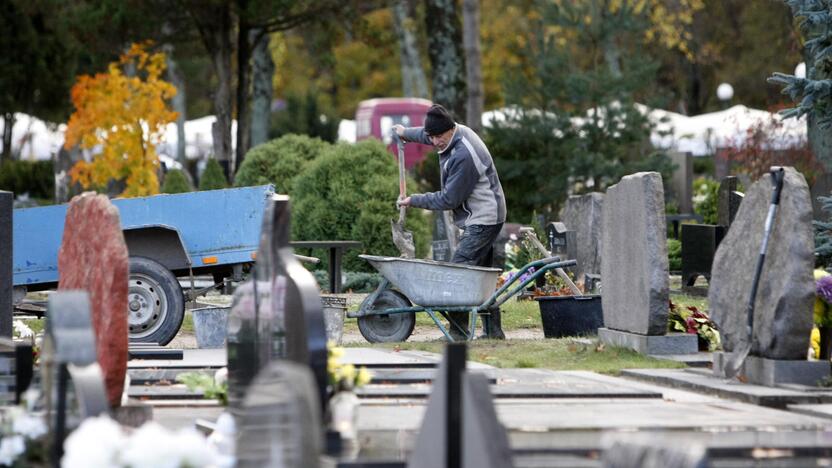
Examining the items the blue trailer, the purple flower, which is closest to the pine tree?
the purple flower

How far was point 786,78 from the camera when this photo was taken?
37.1 ft

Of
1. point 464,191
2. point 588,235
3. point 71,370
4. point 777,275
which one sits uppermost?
point 464,191

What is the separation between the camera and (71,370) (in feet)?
19.6

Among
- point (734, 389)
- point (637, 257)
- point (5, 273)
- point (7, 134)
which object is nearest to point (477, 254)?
point (637, 257)

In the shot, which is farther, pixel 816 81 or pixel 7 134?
pixel 7 134

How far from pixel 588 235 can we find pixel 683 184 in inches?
455

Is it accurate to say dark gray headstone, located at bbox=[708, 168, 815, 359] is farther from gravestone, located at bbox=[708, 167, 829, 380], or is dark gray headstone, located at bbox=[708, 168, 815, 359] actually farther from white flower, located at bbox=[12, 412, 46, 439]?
white flower, located at bbox=[12, 412, 46, 439]

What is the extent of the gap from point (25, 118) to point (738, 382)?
126ft

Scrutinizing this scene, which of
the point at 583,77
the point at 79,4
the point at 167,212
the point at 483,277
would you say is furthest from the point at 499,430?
the point at 79,4

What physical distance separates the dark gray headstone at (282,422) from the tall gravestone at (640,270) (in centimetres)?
576

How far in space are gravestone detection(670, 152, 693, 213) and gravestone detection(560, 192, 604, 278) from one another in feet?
34.8

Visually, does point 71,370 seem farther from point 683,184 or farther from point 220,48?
point 220,48

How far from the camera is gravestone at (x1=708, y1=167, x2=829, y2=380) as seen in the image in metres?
8.55

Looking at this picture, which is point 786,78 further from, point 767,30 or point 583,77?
point 767,30
